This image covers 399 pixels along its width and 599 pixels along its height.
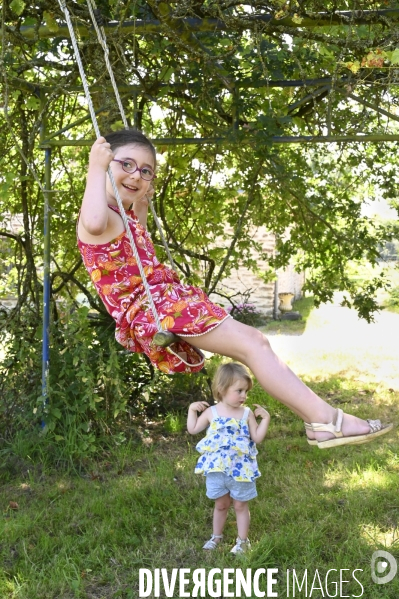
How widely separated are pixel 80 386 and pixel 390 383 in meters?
3.17

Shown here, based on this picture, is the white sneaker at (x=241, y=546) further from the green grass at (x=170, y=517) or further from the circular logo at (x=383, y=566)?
the circular logo at (x=383, y=566)

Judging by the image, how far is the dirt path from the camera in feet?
22.9

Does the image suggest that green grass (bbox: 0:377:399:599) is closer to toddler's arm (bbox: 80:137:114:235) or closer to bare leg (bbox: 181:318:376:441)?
bare leg (bbox: 181:318:376:441)

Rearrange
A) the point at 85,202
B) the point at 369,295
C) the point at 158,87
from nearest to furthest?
the point at 85,202, the point at 158,87, the point at 369,295

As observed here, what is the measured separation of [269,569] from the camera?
2.88 metres

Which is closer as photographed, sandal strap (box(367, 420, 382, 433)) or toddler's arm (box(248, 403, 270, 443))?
sandal strap (box(367, 420, 382, 433))

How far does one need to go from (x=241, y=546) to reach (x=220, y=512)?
0.18m

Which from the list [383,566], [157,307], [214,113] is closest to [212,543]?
[383,566]

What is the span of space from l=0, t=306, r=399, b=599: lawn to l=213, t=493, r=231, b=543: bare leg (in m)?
0.09

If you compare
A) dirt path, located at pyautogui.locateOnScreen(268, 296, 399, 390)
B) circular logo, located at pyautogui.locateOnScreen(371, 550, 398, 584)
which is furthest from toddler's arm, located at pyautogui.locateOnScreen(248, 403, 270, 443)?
dirt path, located at pyautogui.locateOnScreen(268, 296, 399, 390)

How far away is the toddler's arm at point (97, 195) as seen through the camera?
8.16 feet

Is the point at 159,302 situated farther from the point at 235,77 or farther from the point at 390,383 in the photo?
the point at 390,383

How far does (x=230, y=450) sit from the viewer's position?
10.2 feet

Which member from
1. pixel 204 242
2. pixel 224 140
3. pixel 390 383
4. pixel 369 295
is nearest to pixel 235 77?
pixel 224 140
